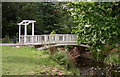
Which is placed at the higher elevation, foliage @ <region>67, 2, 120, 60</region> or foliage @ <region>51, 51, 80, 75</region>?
foliage @ <region>67, 2, 120, 60</region>

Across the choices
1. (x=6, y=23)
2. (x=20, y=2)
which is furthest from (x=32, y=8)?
(x=6, y=23)

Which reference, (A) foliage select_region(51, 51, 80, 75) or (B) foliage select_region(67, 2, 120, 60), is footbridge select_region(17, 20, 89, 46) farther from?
(B) foliage select_region(67, 2, 120, 60)

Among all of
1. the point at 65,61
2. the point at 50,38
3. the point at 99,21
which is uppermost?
the point at 99,21

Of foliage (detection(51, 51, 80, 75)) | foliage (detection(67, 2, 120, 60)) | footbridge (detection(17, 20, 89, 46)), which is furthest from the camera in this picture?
footbridge (detection(17, 20, 89, 46))

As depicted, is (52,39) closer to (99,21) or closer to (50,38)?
(50,38)

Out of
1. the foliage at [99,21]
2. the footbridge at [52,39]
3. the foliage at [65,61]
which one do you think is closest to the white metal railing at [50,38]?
the footbridge at [52,39]

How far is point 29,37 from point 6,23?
32.0 feet

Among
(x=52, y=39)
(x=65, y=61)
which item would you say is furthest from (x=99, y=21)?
(x=52, y=39)

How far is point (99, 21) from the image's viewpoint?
6316 mm

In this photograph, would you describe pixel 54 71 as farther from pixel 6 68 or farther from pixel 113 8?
pixel 113 8

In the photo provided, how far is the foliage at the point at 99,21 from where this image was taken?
6223mm

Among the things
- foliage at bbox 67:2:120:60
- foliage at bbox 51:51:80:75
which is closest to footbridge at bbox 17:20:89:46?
foliage at bbox 51:51:80:75

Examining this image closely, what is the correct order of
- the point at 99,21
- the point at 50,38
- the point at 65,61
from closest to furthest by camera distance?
1. the point at 99,21
2. the point at 65,61
3. the point at 50,38

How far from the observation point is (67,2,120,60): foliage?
6223mm
